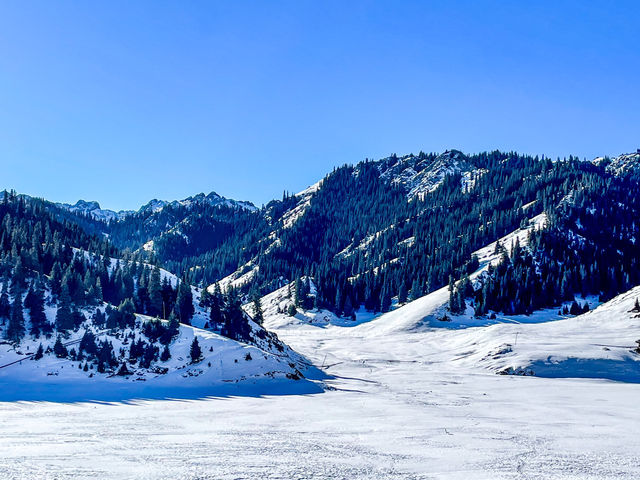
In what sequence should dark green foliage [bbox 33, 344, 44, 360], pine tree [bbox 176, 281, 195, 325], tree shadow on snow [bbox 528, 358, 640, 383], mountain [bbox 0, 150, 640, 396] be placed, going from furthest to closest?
pine tree [bbox 176, 281, 195, 325] < tree shadow on snow [bbox 528, 358, 640, 383] < mountain [bbox 0, 150, 640, 396] < dark green foliage [bbox 33, 344, 44, 360]

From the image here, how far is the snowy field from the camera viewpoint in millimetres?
12984

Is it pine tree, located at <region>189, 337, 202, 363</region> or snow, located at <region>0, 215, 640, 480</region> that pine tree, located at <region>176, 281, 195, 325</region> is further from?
pine tree, located at <region>189, 337, 202, 363</region>

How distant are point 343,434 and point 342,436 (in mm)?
589

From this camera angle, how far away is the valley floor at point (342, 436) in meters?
12.9

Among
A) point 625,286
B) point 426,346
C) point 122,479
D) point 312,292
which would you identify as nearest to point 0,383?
point 122,479

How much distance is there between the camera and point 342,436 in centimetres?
1961

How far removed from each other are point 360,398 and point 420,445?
2174 cm

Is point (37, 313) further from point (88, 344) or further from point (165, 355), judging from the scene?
point (165, 355)

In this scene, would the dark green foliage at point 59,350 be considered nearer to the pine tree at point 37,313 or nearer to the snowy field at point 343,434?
the pine tree at point 37,313

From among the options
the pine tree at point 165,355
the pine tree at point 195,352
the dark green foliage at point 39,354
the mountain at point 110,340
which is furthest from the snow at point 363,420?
the dark green foliage at point 39,354

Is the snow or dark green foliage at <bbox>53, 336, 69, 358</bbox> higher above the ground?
dark green foliage at <bbox>53, 336, 69, 358</bbox>

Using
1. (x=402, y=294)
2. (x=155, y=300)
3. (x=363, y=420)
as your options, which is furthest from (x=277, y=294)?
(x=363, y=420)

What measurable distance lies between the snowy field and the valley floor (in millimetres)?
66

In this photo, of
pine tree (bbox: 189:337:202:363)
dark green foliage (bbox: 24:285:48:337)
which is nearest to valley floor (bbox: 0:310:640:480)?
pine tree (bbox: 189:337:202:363)
